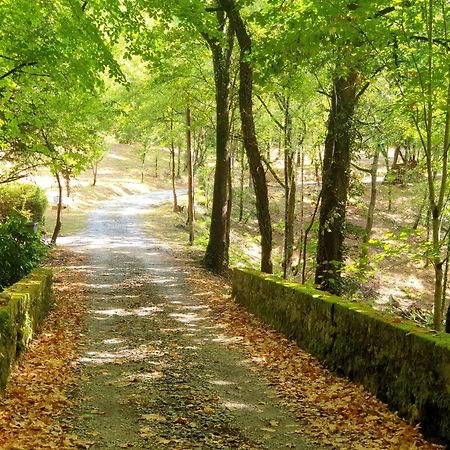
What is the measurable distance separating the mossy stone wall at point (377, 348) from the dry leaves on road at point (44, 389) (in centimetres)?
371

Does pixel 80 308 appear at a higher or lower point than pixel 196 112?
lower

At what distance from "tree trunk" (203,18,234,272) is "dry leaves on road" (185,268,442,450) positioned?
23.1 feet

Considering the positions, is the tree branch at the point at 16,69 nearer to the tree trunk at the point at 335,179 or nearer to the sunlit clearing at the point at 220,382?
the tree trunk at the point at 335,179

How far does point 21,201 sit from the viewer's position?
76.7ft

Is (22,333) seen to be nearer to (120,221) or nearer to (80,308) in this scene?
(80,308)

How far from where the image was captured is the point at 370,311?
7.16 meters

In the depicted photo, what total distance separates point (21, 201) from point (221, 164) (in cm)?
1134

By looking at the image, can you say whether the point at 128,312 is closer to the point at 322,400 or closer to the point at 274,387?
the point at 274,387

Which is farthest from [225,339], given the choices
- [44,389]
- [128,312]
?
[44,389]

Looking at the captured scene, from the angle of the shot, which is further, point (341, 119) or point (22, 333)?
point (341, 119)

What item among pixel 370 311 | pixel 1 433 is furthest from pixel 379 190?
pixel 1 433

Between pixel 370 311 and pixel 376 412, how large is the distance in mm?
1591

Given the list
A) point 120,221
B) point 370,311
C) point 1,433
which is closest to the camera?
point 1,433

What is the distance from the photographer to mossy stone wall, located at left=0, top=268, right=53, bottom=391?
6.51m
